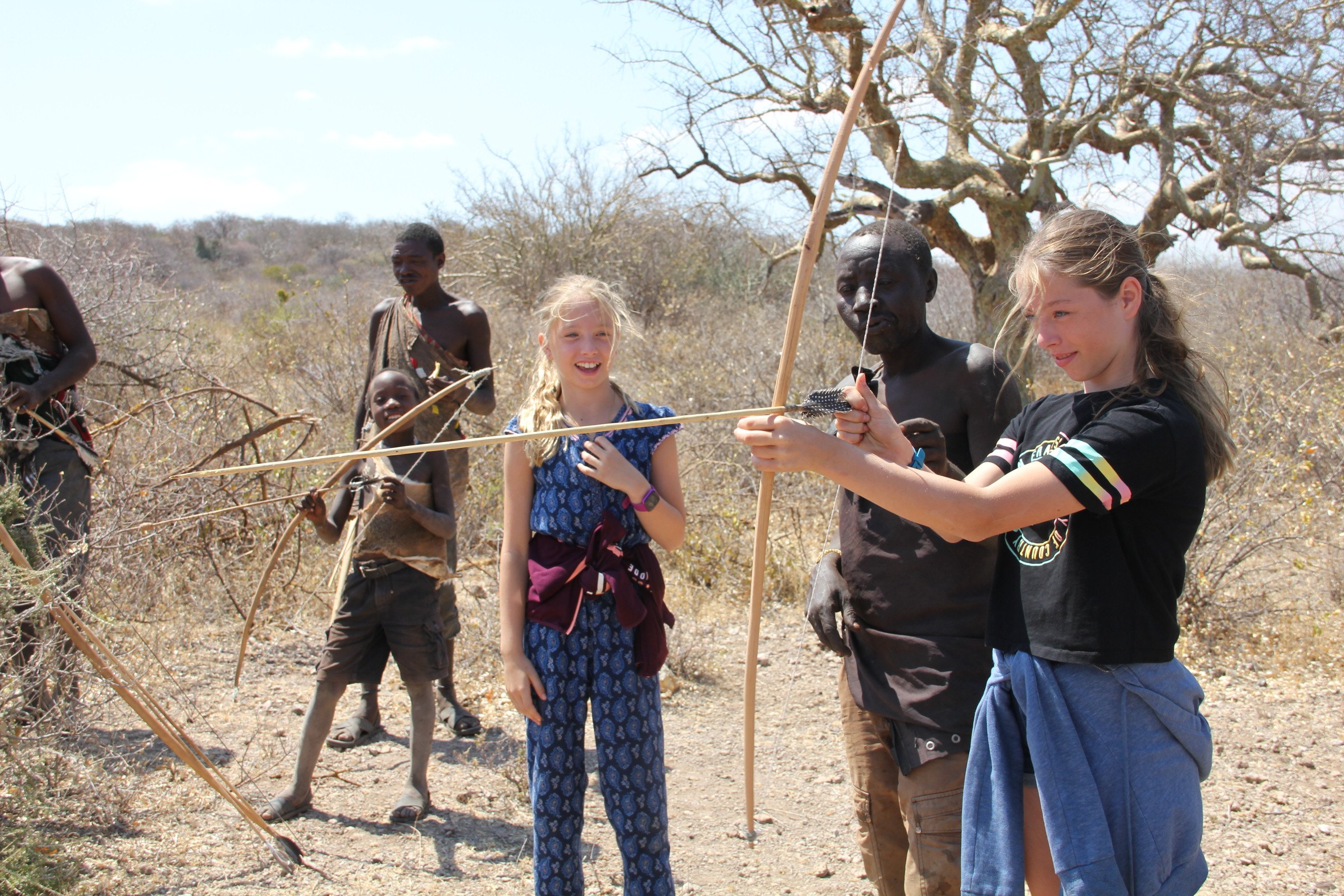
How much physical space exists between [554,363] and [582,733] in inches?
38.8

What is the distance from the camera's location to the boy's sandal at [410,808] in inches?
139

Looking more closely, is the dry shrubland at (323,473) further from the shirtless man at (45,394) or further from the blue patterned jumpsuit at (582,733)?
the blue patterned jumpsuit at (582,733)

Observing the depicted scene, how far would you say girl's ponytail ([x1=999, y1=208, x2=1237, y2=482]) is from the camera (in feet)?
5.95

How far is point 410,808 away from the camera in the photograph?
3531 mm

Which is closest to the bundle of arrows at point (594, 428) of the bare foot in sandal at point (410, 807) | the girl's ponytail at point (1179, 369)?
the girl's ponytail at point (1179, 369)

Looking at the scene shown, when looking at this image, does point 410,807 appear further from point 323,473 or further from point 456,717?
point 323,473

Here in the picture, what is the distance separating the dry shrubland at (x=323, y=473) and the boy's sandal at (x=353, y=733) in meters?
0.53

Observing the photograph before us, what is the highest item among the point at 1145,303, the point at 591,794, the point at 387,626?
the point at 1145,303

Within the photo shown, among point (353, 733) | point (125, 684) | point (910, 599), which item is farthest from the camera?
point (353, 733)

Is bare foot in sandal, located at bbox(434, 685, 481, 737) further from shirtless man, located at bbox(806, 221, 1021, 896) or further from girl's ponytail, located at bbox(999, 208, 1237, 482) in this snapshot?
girl's ponytail, located at bbox(999, 208, 1237, 482)

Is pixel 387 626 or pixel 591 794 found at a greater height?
pixel 387 626

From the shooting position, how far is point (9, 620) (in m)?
2.64


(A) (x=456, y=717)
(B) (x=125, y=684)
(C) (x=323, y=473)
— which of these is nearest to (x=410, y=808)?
(A) (x=456, y=717)

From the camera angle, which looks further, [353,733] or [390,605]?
[353,733]
